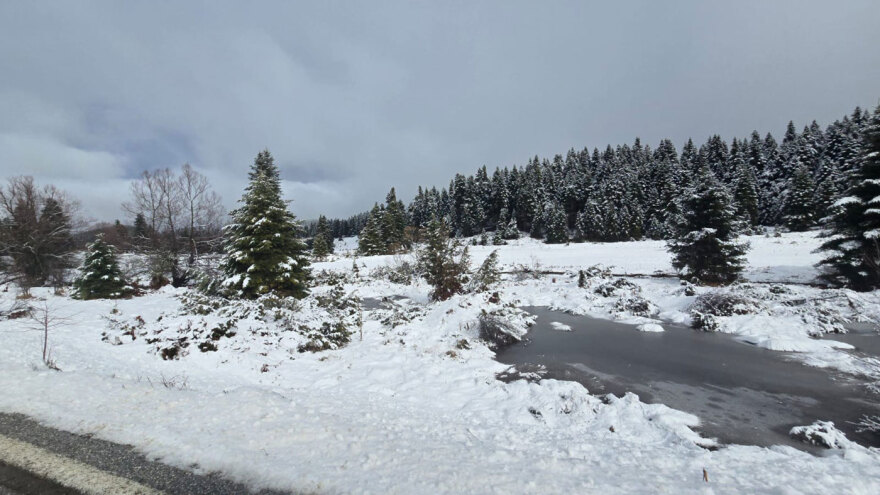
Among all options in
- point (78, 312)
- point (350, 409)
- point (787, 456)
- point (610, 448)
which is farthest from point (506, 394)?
point (78, 312)

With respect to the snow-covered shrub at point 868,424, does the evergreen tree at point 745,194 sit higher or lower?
higher

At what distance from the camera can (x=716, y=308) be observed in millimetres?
15445

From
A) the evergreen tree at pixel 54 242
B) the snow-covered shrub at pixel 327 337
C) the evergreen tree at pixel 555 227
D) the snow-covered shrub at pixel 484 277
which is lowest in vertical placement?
the snow-covered shrub at pixel 327 337

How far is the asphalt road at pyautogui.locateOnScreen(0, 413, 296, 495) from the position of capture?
3.44 meters

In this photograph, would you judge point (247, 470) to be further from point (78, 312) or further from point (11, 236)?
point (11, 236)

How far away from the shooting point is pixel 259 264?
51.1ft

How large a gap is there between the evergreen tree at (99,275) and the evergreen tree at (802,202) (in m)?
67.4

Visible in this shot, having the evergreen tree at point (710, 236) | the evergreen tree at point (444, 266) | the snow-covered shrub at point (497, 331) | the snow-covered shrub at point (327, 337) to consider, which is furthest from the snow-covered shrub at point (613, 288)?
the snow-covered shrub at point (327, 337)

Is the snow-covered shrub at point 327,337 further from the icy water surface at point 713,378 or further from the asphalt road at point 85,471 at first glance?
the asphalt road at point 85,471

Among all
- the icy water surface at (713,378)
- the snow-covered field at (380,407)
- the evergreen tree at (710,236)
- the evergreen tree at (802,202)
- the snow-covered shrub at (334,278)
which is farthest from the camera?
the evergreen tree at (802,202)

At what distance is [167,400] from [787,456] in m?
9.69

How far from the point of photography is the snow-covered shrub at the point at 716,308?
1465cm

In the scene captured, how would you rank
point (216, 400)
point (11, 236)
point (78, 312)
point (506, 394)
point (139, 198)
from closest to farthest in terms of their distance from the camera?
point (216, 400) < point (506, 394) < point (78, 312) < point (11, 236) < point (139, 198)

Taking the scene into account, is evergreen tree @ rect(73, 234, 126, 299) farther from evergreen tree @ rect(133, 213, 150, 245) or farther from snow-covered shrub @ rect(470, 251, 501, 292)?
snow-covered shrub @ rect(470, 251, 501, 292)
